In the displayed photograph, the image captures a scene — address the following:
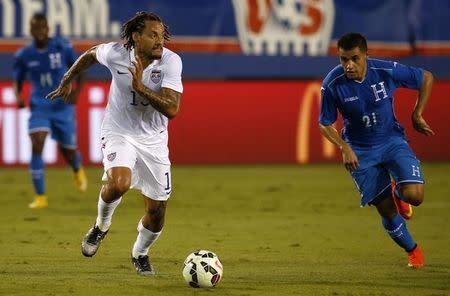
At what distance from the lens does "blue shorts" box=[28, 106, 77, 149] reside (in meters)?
13.7

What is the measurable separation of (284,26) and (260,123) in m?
2.01

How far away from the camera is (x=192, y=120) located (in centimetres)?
1952

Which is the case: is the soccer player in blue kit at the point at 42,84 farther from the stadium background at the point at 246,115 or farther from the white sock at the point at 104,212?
the white sock at the point at 104,212

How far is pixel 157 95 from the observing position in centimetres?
779

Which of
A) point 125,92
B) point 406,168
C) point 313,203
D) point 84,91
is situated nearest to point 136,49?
point 125,92

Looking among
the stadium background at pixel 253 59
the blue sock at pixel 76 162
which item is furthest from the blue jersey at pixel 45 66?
the stadium background at pixel 253 59

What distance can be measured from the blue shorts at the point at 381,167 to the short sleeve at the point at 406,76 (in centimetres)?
49

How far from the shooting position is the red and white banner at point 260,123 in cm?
1953

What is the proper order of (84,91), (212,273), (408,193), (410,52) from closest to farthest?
(212,273) → (408,193) → (84,91) → (410,52)

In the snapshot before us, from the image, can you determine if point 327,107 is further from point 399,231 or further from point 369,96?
point 399,231

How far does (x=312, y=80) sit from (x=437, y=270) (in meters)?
12.4

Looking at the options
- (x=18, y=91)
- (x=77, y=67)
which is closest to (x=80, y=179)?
(x=18, y=91)

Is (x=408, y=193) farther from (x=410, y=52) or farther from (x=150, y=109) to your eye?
A: (x=410, y=52)

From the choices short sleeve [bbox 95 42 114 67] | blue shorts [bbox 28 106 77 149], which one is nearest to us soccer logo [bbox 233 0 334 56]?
blue shorts [bbox 28 106 77 149]
